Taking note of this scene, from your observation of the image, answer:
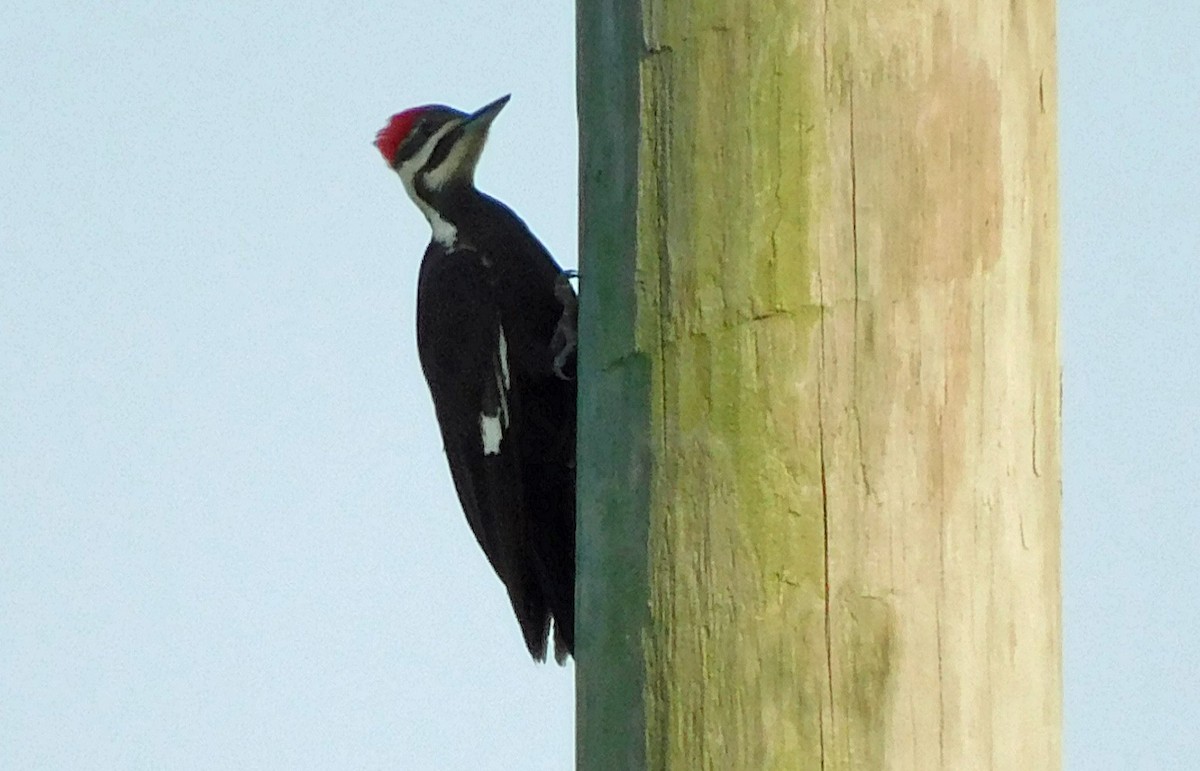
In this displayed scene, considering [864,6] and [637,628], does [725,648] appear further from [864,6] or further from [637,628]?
[864,6]

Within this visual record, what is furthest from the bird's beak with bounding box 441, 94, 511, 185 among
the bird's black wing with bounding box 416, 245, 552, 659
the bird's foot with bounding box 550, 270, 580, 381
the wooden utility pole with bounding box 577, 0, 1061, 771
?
the wooden utility pole with bounding box 577, 0, 1061, 771

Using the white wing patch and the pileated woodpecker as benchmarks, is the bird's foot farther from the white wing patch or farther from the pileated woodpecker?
the white wing patch

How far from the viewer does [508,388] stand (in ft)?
14.0

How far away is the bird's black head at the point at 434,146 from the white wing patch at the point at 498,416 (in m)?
0.77

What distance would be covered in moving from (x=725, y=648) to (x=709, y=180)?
544 millimetres

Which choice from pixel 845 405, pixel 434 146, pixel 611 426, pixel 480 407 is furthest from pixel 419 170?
pixel 845 405

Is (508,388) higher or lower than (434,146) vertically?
lower

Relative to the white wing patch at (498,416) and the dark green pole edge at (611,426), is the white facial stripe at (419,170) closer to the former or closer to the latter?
the white wing patch at (498,416)

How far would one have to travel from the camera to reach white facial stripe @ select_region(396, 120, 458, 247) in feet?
15.7

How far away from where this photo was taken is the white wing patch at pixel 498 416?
167 inches

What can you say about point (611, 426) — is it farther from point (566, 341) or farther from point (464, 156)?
point (464, 156)

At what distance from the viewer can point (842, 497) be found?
6.07 feet

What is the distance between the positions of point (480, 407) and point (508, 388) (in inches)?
3.7

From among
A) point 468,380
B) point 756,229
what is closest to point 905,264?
point 756,229
